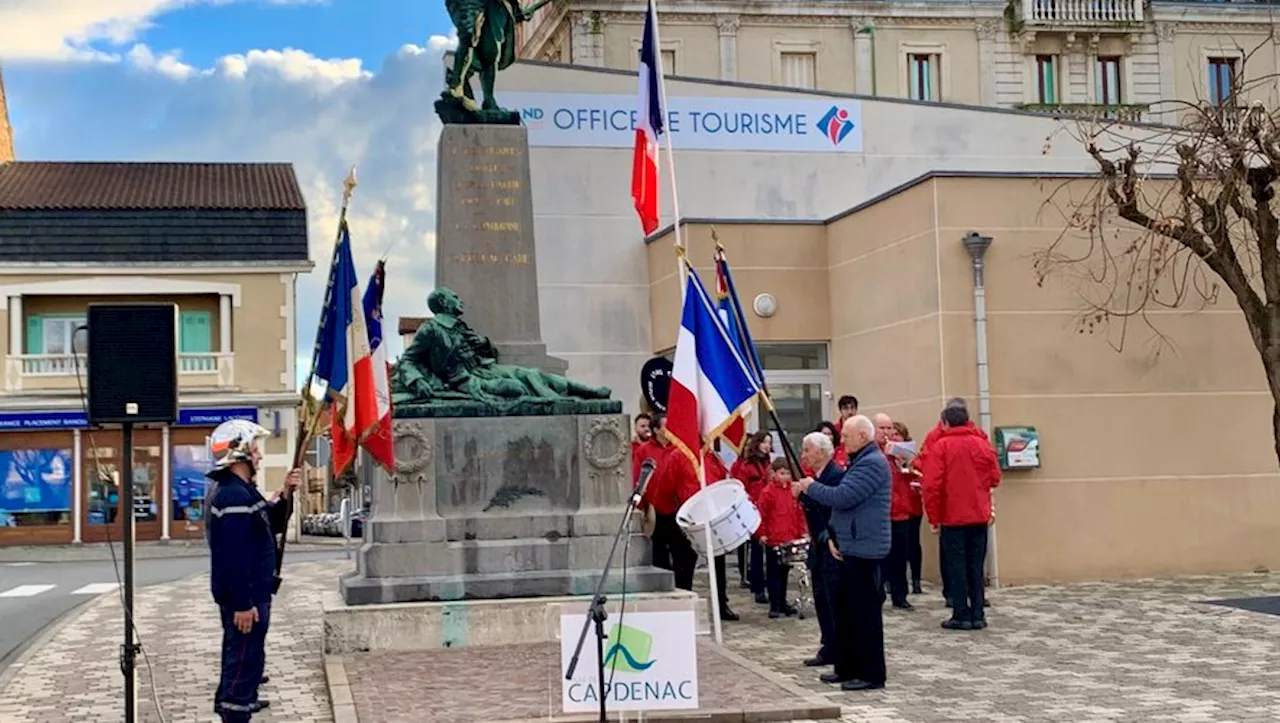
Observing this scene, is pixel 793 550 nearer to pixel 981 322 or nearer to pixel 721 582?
pixel 721 582

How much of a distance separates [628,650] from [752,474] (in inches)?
267

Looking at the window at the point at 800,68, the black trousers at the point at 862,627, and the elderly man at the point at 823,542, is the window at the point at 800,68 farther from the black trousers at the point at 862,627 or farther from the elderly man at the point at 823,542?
the black trousers at the point at 862,627

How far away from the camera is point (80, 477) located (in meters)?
35.8

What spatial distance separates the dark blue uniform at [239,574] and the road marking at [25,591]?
41.0 feet

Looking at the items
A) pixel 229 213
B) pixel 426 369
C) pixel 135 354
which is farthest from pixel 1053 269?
pixel 229 213

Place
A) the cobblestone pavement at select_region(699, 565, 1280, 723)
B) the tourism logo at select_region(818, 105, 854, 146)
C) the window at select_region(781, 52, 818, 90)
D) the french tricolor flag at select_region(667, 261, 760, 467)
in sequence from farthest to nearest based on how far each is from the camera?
the window at select_region(781, 52, 818, 90), the tourism logo at select_region(818, 105, 854, 146), the french tricolor flag at select_region(667, 261, 760, 467), the cobblestone pavement at select_region(699, 565, 1280, 723)

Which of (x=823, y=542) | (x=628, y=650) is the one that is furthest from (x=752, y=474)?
(x=628, y=650)

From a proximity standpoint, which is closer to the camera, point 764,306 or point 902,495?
point 902,495

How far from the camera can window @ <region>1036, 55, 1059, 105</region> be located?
130 feet

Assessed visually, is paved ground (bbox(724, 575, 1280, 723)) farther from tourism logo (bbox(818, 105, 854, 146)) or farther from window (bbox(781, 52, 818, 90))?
window (bbox(781, 52, 818, 90))

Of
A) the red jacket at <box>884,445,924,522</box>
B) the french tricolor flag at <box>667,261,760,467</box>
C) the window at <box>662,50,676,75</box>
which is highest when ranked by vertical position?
the window at <box>662,50,676,75</box>

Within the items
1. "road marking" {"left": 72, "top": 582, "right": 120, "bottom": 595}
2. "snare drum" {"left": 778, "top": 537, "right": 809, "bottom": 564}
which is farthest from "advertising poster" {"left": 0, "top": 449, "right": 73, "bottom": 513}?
"snare drum" {"left": 778, "top": 537, "right": 809, "bottom": 564}

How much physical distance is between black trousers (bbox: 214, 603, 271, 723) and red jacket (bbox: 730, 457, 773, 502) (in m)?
6.82

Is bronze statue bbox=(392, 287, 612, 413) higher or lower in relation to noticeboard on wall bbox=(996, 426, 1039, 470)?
higher
